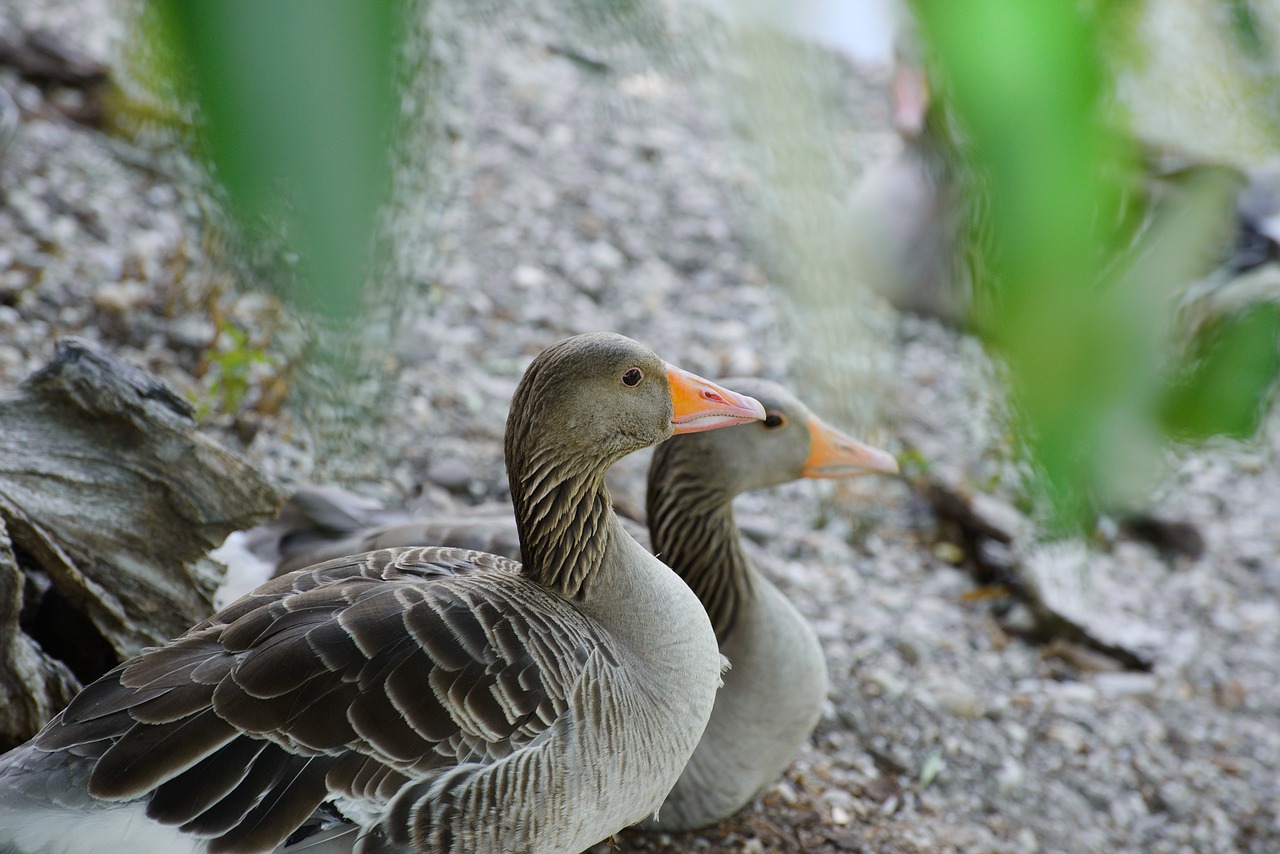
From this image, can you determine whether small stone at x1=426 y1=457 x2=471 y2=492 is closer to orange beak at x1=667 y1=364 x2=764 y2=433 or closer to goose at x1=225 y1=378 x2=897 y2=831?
goose at x1=225 y1=378 x2=897 y2=831

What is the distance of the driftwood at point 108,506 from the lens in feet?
9.23

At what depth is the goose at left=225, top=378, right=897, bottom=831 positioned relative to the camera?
3.04 meters

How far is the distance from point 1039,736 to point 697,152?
3.55 meters

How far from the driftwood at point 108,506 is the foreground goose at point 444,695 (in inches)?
26.2

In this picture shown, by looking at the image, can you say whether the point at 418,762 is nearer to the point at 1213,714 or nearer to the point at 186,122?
the point at 186,122

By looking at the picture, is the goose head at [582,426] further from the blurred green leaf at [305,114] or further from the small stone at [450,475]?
the blurred green leaf at [305,114]

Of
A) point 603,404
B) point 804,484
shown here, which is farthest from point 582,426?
point 804,484

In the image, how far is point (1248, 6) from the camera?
0.62 meters

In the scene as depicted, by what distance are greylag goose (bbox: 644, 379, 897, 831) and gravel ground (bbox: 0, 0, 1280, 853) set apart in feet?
0.61

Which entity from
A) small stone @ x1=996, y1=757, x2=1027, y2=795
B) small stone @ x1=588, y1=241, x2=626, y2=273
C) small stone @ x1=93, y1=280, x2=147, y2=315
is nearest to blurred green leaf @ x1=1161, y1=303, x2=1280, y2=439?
small stone @ x1=996, y1=757, x2=1027, y2=795

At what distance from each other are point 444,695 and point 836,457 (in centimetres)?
150

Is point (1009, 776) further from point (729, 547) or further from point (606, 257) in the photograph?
point (606, 257)

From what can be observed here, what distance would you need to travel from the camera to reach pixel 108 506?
2.90 m

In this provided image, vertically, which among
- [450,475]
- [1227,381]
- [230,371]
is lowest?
[450,475]
